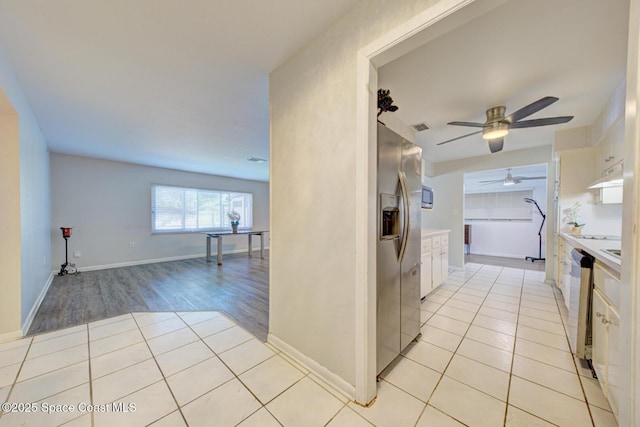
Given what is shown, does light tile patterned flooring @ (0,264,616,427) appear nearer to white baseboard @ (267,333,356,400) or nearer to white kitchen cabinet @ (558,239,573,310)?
white baseboard @ (267,333,356,400)

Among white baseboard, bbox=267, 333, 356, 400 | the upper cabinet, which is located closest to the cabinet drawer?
the upper cabinet

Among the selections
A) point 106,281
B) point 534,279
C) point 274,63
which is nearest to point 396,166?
point 274,63

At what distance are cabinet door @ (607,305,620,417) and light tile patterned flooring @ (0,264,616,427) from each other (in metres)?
0.17

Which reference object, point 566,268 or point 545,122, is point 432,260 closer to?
point 566,268

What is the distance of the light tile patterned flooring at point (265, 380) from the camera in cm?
127

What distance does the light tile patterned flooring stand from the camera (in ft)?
4.15

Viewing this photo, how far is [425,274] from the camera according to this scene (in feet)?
9.40

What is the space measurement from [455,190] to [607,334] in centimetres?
383

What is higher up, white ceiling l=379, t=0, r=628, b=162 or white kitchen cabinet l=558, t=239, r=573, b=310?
white ceiling l=379, t=0, r=628, b=162

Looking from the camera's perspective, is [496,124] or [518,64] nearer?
[518,64]

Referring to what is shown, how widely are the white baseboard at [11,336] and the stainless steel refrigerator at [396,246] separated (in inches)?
123

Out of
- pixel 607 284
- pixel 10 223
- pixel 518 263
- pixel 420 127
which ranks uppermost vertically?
pixel 420 127

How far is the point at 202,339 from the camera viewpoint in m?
2.05

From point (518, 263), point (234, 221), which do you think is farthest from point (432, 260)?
point (234, 221)
